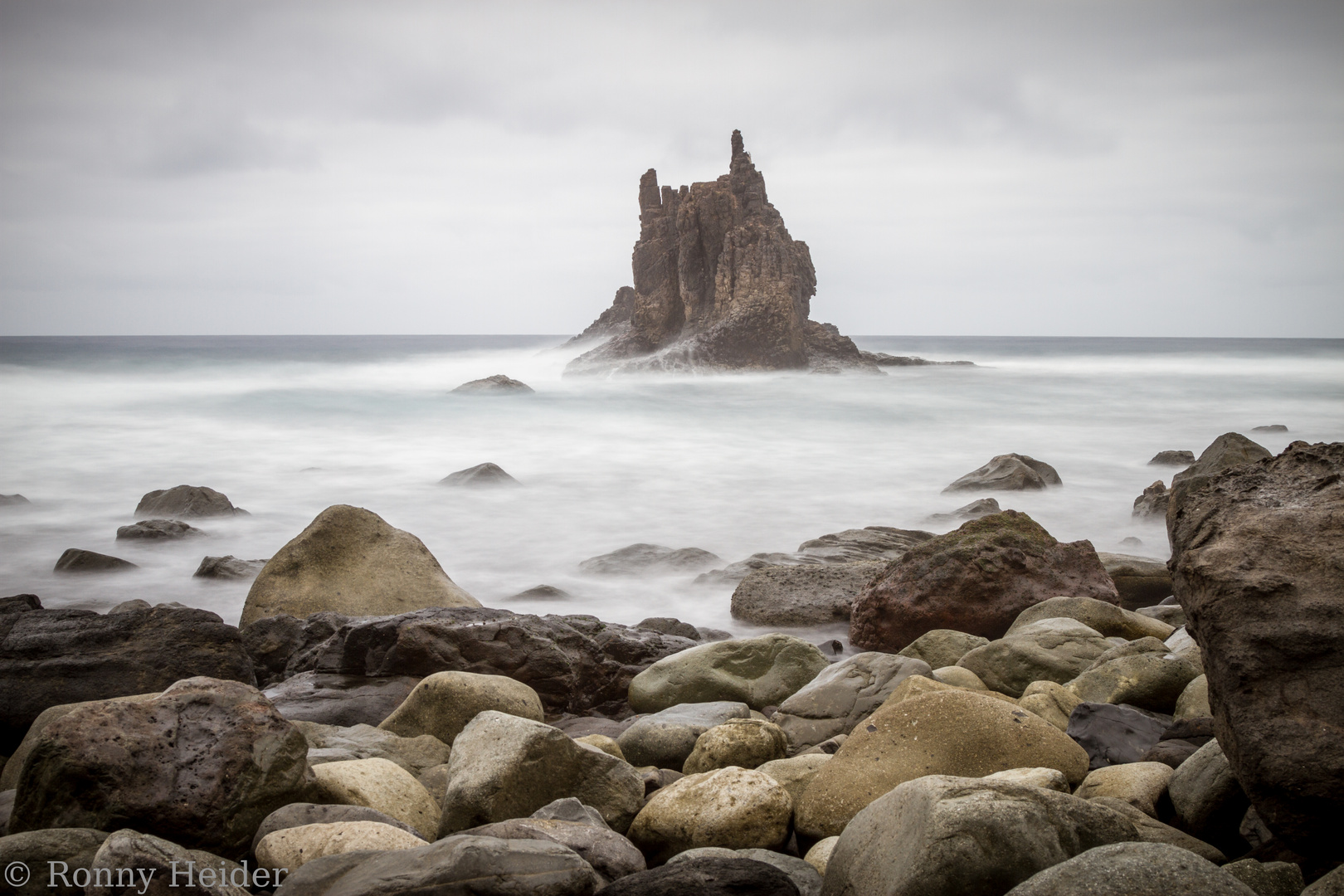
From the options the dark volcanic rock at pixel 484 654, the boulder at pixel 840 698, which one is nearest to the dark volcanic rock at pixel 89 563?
the dark volcanic rock at pixel 484 654

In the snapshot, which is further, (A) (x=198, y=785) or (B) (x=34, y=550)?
(B) (x=34, y=550)

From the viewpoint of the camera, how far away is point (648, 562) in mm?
9086

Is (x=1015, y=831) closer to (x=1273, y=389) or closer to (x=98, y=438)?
(x=98, y=438)

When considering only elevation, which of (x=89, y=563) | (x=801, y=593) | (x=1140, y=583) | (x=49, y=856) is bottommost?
(x=89, y=563)

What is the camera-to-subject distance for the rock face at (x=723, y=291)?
41.8m

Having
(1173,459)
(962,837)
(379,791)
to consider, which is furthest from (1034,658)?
(1173,459)

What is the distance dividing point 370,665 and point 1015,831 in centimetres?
381

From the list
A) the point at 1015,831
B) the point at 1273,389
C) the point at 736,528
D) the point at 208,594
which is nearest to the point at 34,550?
the point at 208,594

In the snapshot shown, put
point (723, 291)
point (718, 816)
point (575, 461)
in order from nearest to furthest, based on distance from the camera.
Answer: point (718, 816) → point (575, 461) → point (723, 291)

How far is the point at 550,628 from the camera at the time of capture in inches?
209

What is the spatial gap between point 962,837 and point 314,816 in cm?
189

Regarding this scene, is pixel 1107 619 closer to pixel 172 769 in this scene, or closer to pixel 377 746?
pixel 377 746

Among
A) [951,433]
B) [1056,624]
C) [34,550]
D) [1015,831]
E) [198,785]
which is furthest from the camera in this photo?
[951,433]

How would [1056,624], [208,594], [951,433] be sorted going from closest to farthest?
[1056,624], [208,594], [951,433]
